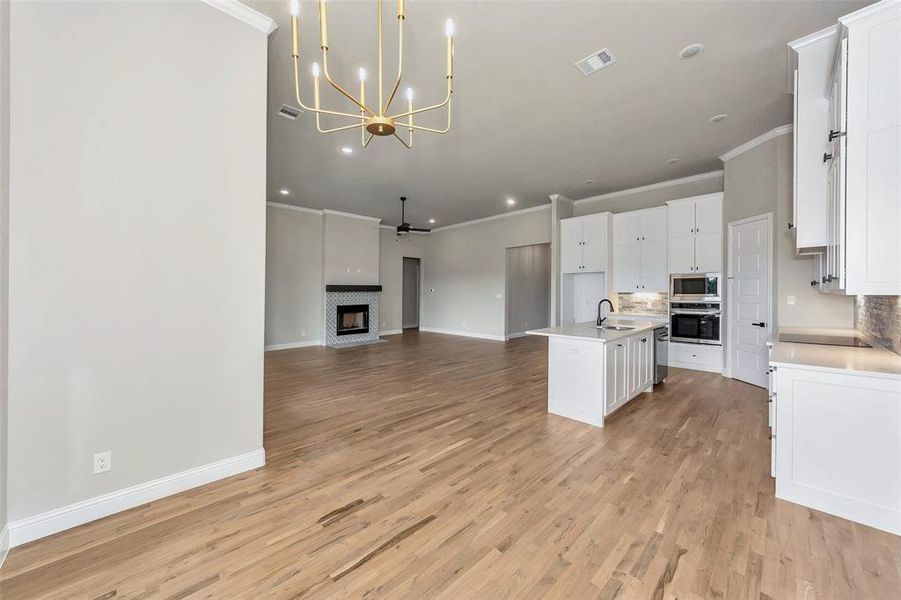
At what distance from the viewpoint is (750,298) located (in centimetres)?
474

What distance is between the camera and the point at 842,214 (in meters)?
2.09

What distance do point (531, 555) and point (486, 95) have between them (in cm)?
367

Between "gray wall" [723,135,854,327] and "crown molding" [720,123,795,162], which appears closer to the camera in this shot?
"gray wall" [723,135,854,327]

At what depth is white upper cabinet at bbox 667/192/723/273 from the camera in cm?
526

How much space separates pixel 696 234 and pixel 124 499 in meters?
6.96

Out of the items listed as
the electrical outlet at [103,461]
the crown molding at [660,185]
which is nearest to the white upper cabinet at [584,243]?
the crown molding at [660,185]

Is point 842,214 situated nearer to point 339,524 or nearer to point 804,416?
point 804,416

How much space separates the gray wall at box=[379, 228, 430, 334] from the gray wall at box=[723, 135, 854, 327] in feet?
25.5

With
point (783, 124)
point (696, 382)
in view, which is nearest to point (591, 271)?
point (696, 382)

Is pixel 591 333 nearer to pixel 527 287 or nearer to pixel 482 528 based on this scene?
pixel 482 528

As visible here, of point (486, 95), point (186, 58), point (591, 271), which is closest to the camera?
point (186, 58)

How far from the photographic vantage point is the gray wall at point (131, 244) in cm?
180

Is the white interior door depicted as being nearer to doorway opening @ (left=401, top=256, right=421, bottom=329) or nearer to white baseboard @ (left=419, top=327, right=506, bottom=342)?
white baseboard @ (left=419, top=327, right=506, bottom=342)

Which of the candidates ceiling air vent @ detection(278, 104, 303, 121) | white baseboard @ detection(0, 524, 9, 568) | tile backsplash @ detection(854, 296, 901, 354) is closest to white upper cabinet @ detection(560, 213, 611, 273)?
tile backsplash @ detection(854, 296, 901, 354)
